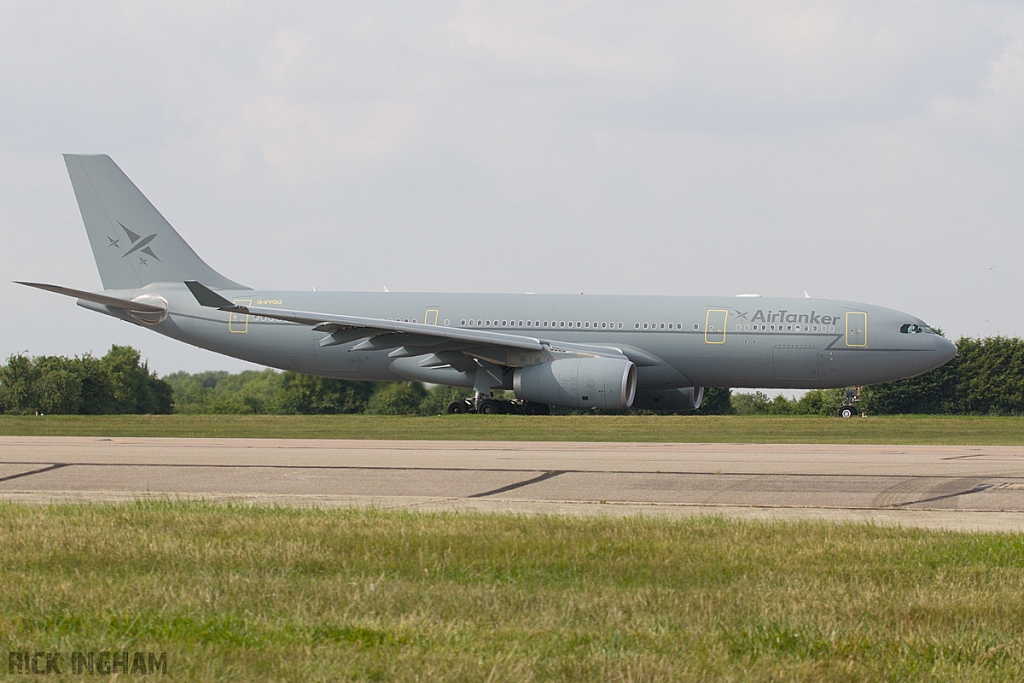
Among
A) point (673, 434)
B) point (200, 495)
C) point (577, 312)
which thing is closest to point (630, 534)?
point (200, 495)

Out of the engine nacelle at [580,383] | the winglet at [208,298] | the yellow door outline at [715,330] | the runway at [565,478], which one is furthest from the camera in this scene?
the yellow door outline at [715,330]

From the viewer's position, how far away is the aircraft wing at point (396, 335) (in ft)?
93.5

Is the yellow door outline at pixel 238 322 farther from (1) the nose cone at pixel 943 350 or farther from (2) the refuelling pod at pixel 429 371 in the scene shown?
(1) the nose cone at pixel 943 350

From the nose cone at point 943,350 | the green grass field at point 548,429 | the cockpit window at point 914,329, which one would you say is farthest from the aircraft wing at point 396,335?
the nose cone at point 943,350

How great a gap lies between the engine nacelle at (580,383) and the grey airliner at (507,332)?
0.11ft

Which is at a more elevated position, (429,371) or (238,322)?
(238,322)

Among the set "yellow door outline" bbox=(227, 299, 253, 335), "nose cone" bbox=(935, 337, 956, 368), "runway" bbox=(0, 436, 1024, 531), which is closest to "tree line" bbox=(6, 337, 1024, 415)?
"yellow door outline" bbox=(227, 299, 253, 335)

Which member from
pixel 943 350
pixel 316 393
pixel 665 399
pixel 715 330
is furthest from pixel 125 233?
pixel 943 350

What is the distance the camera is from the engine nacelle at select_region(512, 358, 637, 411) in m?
28.0

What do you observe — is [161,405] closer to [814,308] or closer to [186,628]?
[814,308]

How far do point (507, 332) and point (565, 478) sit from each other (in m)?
18.9

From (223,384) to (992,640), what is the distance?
41.8 m

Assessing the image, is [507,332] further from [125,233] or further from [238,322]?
[125,233]

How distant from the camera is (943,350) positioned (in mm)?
30406
